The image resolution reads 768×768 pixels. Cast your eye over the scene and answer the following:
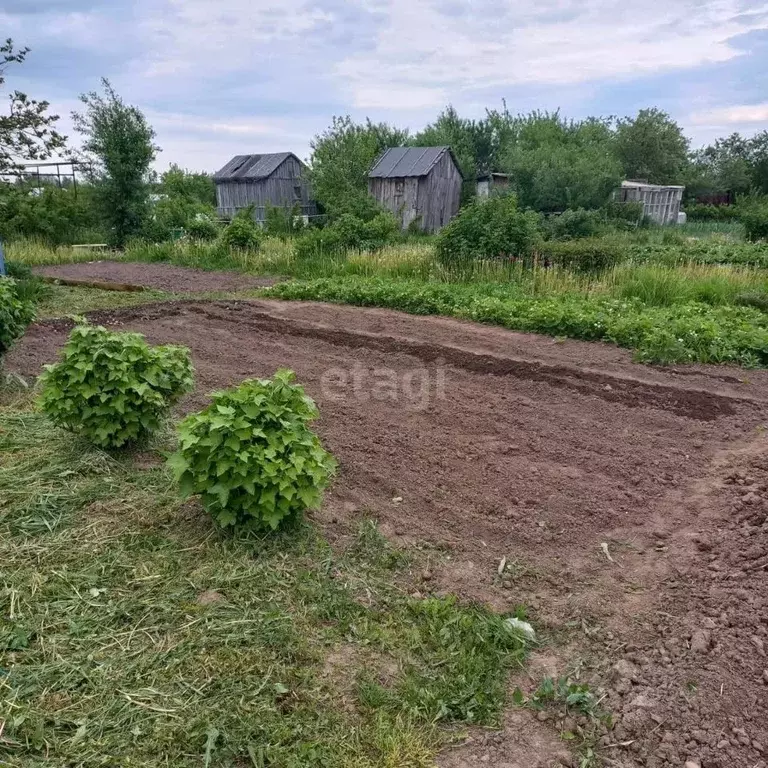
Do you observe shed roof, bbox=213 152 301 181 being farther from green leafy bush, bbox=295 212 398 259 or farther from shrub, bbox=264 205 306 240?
green leafy bush, bbox=295 212 398 259

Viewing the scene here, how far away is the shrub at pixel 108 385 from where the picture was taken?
4.25 metres

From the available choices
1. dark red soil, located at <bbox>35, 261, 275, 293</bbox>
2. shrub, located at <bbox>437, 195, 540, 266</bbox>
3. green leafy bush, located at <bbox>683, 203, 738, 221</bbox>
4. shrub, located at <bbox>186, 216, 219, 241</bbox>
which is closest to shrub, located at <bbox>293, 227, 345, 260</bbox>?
dark red soil, located at <bbox>35, 261, 275, 293</bbox>

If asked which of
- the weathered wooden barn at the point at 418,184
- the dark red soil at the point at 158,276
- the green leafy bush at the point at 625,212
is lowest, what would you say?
the dark red soil at the point at 158,276

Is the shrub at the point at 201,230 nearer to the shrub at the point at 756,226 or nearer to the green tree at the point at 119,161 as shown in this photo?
the green tree at the point at 119,161

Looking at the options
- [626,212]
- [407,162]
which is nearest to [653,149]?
[626,212]

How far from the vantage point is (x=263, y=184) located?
28.6 metres

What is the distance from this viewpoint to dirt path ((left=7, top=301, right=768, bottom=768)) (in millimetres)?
2639

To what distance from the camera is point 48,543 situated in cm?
350

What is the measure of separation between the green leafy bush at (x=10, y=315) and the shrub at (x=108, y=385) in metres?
1.97

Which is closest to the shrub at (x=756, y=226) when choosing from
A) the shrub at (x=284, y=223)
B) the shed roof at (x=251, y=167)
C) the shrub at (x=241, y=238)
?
the shrub at (x=284, y=223)

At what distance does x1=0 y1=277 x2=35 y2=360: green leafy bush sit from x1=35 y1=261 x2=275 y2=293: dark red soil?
6.93m

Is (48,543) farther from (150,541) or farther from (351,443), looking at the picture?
(351,443)

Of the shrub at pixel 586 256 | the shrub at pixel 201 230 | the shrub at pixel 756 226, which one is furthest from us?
the shrub at pixel 756 226

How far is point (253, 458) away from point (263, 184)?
90.1 feet
